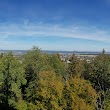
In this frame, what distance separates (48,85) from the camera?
27.7 m

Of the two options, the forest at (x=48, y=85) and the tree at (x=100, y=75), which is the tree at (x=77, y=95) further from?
the tree at (x=100, y=75)

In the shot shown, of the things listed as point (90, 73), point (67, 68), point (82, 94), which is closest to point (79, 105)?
point (82, 94)

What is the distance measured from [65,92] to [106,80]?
83.2 feet

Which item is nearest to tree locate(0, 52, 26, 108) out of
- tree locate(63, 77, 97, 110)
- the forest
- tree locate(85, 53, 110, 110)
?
the forest

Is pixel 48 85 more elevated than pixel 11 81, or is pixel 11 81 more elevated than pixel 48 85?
pixel 48 85

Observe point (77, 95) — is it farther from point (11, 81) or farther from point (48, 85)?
point (11, 81)

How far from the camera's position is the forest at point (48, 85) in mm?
26344

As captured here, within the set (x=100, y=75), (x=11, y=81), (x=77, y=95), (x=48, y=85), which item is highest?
(x=48, y=85)

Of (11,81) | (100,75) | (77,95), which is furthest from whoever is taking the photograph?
(100,75)

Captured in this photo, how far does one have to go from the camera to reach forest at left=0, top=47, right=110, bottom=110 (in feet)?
86.4

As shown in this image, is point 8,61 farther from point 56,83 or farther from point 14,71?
point 56,83

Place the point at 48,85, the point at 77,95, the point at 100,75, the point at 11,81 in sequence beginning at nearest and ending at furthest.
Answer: the point at 77,95 < the point at 48,85 < the point at 11,81 < the point at 100,75

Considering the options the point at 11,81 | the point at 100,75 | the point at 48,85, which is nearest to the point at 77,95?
the point at 48,85

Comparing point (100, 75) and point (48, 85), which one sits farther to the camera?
point (100, 75)
